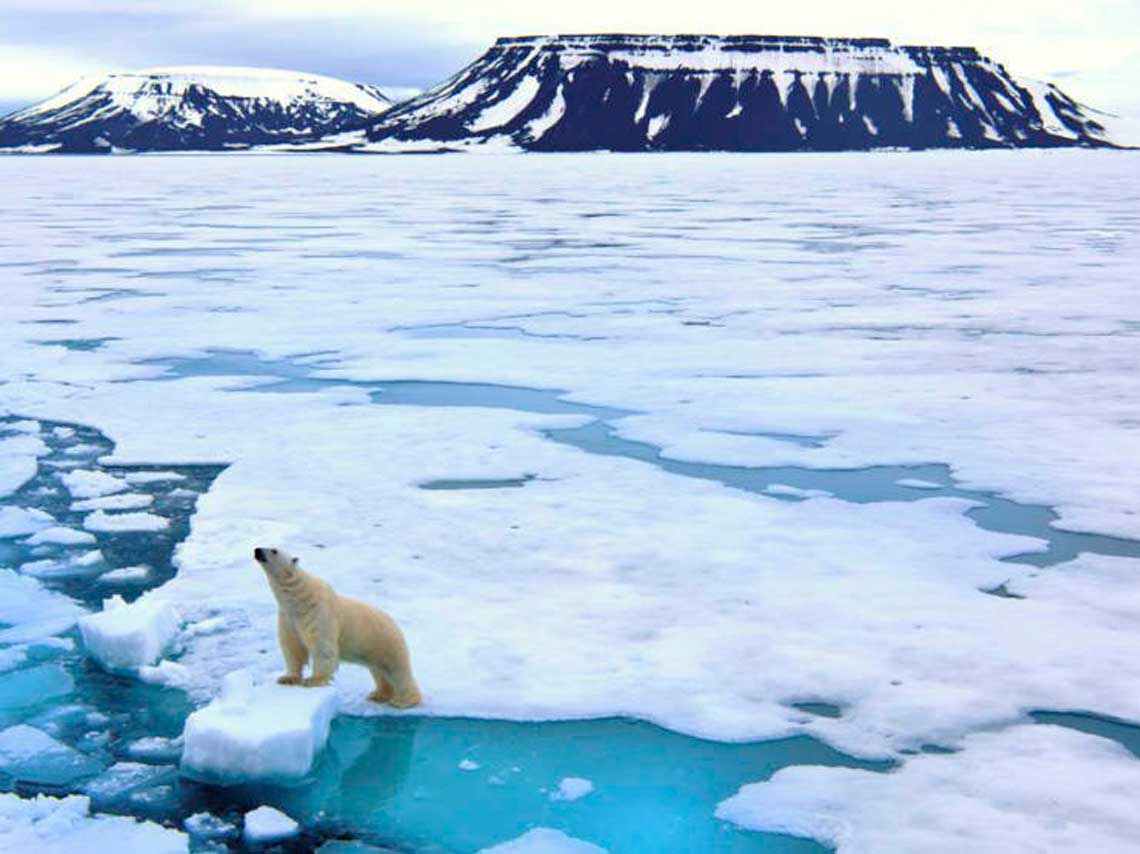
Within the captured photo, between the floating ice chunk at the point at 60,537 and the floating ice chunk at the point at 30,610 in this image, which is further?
the floating ice chunk at the point at 60,537

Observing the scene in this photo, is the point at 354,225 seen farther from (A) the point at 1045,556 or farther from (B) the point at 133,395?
(A) the point at 1045,556

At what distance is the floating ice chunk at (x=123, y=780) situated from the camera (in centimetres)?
374

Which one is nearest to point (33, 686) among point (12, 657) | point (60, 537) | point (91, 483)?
point (12, 657)

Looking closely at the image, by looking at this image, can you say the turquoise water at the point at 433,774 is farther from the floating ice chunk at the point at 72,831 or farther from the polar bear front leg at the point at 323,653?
the polar bear front leg at the point at 323,653

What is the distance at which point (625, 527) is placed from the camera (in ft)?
20.6

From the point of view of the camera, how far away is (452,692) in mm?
4414

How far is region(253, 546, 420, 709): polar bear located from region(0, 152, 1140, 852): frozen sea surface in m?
0.15

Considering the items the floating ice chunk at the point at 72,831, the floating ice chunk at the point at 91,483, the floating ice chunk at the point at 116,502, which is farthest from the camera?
the floating ice chunk at the point at 91,483

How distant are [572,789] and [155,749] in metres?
1.31

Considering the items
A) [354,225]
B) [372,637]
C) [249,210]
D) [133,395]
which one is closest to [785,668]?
[372,637]

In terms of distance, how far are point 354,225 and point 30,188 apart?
31.9 metres

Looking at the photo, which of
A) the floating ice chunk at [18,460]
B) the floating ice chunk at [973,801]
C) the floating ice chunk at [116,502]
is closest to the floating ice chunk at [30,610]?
the floating ice chunk at [116,502]

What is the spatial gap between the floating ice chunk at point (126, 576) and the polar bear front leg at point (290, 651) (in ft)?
4.89

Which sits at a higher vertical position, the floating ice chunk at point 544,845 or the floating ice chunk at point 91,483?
the floating ice chunk at point 91,483
